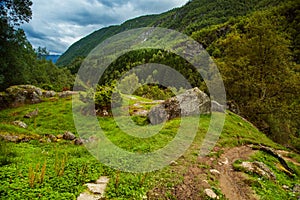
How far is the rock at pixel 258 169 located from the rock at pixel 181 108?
712 cm

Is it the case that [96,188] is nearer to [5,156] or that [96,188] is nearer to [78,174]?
[78,174]

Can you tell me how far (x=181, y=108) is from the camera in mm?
16609

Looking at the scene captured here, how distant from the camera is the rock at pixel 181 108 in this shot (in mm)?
16406

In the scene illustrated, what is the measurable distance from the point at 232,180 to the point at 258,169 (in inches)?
72.8

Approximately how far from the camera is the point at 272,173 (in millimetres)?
9367

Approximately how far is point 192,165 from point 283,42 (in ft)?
68.4

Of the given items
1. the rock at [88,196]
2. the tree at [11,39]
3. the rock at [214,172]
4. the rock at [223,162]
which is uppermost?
the tree at [11,39]

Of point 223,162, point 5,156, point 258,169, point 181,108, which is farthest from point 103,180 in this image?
point 181,108

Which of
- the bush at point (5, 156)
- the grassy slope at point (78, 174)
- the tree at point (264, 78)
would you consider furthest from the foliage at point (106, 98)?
the tree at point (264, 78)

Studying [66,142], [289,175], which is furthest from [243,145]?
[66,142]

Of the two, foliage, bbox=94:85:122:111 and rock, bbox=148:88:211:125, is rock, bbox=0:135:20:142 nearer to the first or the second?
rock, bbox=148:88:211:125

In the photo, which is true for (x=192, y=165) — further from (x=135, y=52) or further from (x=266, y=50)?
(x=135, y=52)

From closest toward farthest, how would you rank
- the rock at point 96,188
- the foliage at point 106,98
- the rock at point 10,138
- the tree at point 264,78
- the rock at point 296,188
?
the rock at point 96,188 < the rock at point 296,188 < the rock at point 10,138 < the foliage at point 106,98 < the tree at point 264,78

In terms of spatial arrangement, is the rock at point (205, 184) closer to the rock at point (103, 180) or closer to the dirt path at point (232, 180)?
the dirt path at point (232, 180)
